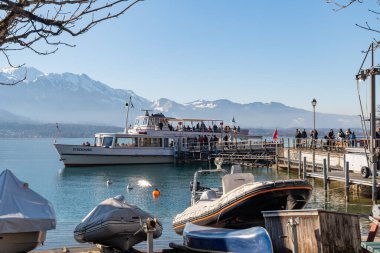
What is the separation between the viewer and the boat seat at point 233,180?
50.8 ft

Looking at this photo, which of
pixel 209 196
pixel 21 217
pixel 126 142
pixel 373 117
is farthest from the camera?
pixel 126 142

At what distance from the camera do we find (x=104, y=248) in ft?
42.0

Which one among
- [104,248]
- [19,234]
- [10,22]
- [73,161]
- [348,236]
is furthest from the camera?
[73,161]

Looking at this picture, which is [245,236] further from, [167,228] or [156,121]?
[156,121]

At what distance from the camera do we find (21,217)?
11.1 metres

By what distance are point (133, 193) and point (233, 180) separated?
19.0 meters

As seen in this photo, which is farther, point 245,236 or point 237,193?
point 237,193

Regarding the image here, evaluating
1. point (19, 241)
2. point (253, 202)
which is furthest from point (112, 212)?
point (253, 202)

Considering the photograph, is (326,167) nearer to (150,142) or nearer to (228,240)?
(228,240)

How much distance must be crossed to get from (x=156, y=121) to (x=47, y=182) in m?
17.6

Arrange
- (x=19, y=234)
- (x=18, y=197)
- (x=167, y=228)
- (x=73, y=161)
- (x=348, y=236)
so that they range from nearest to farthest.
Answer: (x=348, y=236) → (x=19, y=234) → (x=18, y=197) → (x=167, y=228) → (x=73, y=161)

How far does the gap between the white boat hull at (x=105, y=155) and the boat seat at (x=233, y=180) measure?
126 feet

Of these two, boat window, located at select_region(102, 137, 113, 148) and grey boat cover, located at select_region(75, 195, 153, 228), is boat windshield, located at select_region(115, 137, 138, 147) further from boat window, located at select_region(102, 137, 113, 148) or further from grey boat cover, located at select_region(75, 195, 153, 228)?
grey boat cover, located at select_region(75, 195, 153, 228)

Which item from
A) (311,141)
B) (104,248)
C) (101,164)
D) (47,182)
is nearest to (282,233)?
(104,248)
